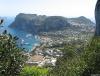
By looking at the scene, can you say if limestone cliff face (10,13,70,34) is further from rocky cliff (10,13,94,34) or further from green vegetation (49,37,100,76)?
green vegetation (49,37,100,76)

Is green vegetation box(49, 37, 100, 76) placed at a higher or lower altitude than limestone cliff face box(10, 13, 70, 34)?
higher

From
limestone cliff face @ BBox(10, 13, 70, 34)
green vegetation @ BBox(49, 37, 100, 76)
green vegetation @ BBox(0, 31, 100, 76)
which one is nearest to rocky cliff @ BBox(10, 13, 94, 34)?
limestone cliff face @ BBox(10, 13, 70, 34)

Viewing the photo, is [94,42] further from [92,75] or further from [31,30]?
[31,30]

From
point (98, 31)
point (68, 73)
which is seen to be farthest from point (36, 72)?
point (68, 73)

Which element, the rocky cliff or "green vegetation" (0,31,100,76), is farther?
the rocky cliff

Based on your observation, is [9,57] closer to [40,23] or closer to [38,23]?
[40,23]

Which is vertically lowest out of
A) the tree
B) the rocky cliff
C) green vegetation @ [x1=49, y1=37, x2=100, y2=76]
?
the rocky cliff

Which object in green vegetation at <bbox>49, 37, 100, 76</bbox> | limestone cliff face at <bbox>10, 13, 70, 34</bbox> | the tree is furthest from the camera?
limestone cliff face at <bbox>10, 13, 70, 34</bbox>

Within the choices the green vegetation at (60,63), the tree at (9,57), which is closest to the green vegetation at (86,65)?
the green vegetation at (60,63)

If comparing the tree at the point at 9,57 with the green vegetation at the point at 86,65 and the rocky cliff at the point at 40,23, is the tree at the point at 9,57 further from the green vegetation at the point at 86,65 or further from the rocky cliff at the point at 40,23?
the rocky cliff at the point at 40,23
